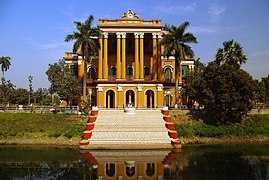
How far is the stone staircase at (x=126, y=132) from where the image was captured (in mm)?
24562

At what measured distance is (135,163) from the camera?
18.7 meters

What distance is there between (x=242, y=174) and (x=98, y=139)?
13375 mm

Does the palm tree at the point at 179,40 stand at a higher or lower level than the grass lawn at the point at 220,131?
higher

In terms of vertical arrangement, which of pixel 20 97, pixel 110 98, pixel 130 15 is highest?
pixel 130 15

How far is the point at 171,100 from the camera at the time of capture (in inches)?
1762

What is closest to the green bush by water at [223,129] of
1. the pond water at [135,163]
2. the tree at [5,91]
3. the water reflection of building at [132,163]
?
the pond water at [135,163]

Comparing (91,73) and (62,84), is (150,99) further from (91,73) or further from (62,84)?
(62,84)

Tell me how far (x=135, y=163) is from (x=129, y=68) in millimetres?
→ 28318

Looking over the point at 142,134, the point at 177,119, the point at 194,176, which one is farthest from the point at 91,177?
the point at 177,119

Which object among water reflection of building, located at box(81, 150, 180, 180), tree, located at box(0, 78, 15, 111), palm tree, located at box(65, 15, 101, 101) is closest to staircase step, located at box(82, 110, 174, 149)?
water reflection of building, located at box(81, 150, 180, 180)

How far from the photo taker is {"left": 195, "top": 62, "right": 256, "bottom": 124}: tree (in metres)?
29.4

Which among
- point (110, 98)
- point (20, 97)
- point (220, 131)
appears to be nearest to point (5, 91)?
point (20, 97)

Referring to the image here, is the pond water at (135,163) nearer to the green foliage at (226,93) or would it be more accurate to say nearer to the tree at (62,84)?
the green foliage at (226,93)

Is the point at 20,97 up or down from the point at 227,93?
up
